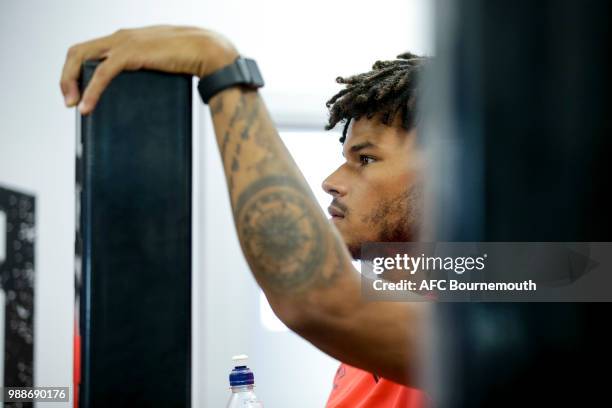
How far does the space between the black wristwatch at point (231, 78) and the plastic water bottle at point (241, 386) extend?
88cm

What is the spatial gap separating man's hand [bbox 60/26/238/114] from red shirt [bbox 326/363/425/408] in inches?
20.0

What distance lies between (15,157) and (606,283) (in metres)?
1.84

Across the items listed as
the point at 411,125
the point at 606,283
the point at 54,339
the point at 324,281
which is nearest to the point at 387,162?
the point at 411,125

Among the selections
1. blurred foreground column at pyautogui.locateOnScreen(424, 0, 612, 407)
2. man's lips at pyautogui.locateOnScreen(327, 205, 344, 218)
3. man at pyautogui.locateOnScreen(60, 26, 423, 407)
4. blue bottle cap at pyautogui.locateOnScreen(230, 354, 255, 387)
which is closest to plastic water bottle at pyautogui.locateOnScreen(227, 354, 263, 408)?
blue bottle cap at pyautogui.locateOnScreen(230, 354, 255, 387)

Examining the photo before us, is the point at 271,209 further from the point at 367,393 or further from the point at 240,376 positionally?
the point at 240,376

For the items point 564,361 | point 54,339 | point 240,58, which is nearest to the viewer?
point 564,361

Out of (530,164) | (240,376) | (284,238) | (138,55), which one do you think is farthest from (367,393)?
(530,164)

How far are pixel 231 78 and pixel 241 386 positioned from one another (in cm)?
99

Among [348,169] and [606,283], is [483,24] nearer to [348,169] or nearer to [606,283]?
[606,283]

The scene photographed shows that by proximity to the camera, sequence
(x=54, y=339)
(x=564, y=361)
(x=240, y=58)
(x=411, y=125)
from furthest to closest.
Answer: (x=54, y=339) < (x=411, y=125) < (x=240, y=58) < (x=564, y=361)

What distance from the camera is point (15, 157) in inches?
72.2

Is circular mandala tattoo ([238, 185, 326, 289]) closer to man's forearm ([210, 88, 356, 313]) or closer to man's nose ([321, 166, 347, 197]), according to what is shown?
man's forearm ([210, 88, 356, 313])

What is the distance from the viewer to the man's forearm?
565mm

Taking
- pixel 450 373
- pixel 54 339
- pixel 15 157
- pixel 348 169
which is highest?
pixel 15 157
